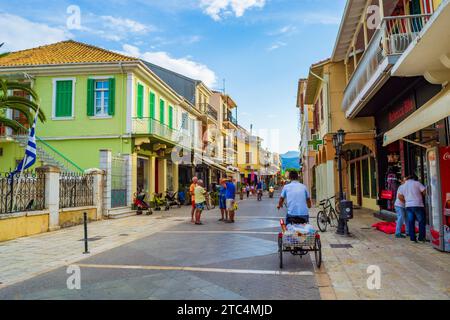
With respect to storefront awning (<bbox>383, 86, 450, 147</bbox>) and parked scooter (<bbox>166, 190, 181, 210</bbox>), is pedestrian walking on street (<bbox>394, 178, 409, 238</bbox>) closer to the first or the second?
storefront awning (<bbox>383, 86, 450, 147</bbox>)

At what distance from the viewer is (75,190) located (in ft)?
46.1

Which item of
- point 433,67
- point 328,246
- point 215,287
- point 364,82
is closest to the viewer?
point 215,287

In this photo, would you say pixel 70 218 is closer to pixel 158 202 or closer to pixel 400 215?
pixel 158 202

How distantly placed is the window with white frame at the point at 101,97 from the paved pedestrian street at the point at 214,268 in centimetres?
984

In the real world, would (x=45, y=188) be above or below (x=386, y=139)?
below

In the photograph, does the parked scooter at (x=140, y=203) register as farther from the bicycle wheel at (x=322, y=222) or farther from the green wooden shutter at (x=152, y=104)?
the bicycle wheel at (x=322, y=222)

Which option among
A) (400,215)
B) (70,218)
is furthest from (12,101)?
(400,215)

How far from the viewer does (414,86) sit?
10.2m

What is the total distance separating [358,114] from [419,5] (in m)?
5.66

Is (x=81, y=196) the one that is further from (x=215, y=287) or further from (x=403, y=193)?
(x=403, y=193)

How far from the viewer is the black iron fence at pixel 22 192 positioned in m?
10.4

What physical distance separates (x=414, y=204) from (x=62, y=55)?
1960 centimetres

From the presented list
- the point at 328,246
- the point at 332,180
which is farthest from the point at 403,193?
the point at 332,180

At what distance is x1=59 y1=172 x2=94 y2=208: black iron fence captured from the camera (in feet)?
43.5
